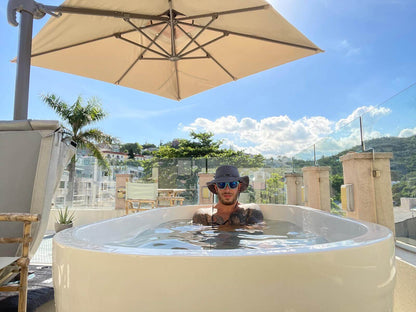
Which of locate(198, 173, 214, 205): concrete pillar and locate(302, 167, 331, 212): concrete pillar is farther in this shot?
locate(198, 173, 214, 205): concrete pillar

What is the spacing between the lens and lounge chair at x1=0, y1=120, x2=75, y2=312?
177 centimetres

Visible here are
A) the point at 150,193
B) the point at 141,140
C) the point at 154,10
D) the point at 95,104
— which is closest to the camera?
the point at 154,10

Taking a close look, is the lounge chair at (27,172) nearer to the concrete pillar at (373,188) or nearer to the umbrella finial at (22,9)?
the umbrella finial at (22,9)

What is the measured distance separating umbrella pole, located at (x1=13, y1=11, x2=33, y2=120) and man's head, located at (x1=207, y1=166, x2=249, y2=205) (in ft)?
6.42

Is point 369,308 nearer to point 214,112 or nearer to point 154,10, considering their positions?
point 154,10

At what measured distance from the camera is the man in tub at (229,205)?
8.98 ft

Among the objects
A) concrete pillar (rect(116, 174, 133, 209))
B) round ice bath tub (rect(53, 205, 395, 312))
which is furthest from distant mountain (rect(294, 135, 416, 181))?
concrete pillar (rect(116, 174, 133, 209))

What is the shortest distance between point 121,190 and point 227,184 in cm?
574

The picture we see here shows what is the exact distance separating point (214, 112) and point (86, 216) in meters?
38.5

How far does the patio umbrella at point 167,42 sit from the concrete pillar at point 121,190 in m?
4.28

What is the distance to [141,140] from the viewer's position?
45438mm

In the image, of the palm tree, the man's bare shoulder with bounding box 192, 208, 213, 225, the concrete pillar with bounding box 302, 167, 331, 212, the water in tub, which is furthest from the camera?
the palm tree

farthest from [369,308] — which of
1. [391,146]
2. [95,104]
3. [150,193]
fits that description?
[95,104]

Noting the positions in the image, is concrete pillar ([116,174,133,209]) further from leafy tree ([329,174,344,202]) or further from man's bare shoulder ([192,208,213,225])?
leafy tree ([329,174,344,202])
